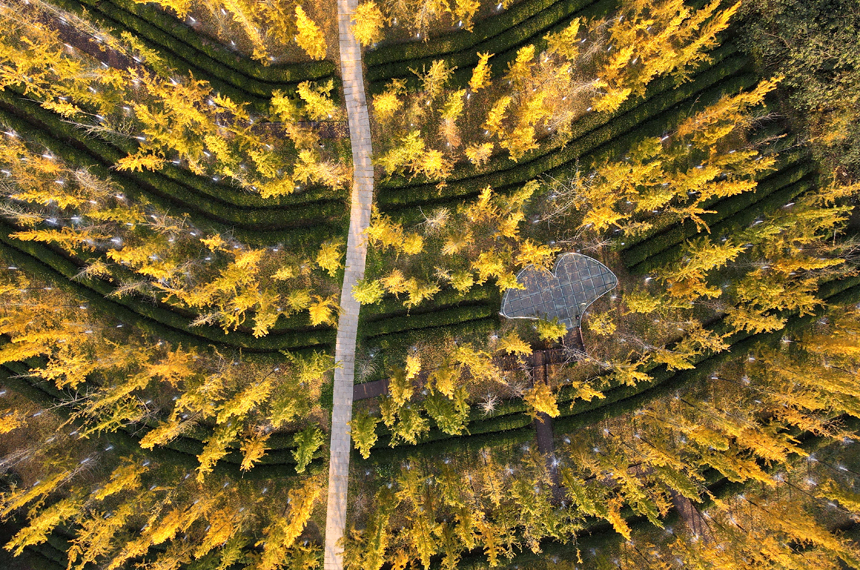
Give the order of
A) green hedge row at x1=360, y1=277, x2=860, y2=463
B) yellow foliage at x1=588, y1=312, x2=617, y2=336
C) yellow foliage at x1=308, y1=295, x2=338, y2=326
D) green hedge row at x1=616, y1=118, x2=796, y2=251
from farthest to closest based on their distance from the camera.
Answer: green hedge row at x1=360, y1=277, x2=860, y2=463
green hedge row at x1=616, y1=118, x2=796, y2=251
yellow foliage at x1=588, y1=312, x2=617, y2=336
yellow foliage at x1=308, y1=295, x2=338, y2=326

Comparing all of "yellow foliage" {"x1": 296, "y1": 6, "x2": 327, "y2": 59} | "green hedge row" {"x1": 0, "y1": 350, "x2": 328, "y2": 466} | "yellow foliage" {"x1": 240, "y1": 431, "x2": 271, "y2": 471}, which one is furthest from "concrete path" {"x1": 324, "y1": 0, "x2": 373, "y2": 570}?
"yellow foliage" {"x1": 240, "y1": 431, "x2": 271, "y2": 471}

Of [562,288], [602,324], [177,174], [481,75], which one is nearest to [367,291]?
[562,288]

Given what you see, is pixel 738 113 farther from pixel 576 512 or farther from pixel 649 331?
pixel 576 512

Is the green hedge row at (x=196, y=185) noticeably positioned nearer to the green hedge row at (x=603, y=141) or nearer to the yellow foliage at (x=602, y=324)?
the green hedge row at (x=603, y=141)

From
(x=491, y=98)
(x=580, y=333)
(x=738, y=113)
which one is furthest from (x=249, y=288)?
(x=738, y=113)

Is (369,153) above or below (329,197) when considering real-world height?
above

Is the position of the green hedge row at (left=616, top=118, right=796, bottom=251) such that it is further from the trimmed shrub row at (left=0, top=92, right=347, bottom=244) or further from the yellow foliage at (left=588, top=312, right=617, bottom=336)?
the trimmed shrub row at (left=0, top=92, right=347, bottom=244)

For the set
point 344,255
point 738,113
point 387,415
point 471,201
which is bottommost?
point 387,415
